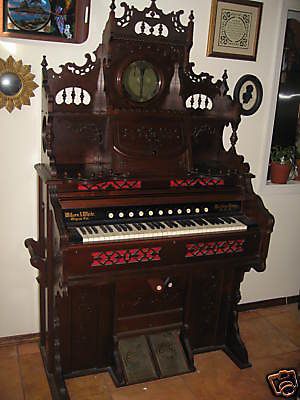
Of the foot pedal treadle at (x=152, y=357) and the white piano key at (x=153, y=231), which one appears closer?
the white piano key at (x=153, y=231)

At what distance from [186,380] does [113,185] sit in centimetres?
138

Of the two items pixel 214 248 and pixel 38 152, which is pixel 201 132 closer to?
pixel 214 248

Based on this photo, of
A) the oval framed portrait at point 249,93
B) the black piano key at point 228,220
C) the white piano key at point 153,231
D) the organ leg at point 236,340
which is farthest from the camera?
the oval framed portrait at point 249,93

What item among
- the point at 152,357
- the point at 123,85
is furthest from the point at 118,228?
the point at 152,357

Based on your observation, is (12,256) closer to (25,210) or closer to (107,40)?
(25,210)

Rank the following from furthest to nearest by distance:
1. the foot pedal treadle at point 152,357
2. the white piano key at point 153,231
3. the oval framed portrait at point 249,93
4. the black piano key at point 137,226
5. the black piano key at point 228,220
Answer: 1. the oval framed portrait at point 249,93
2. the foot pedal treadle at point 152,357
3. the black piano key at point 228,220
4. the black piano key at point 137,226
5. the white piano key at point 153,231

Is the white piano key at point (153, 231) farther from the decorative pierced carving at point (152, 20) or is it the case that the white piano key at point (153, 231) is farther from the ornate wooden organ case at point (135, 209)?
the decorative pierced carving at point (152, 20)

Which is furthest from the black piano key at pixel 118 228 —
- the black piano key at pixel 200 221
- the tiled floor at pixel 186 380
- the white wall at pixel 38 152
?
the tiled floor at pixel 186 380

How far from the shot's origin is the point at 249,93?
3.21m

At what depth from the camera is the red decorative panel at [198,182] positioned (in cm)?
249

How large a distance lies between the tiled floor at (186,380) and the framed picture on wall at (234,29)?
2115mm

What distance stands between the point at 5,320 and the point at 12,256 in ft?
1.51

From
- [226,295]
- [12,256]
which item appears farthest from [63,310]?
[226,295]

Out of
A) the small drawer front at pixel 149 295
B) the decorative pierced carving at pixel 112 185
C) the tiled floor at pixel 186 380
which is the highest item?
the decorative pierced carving at pixel 112 185
